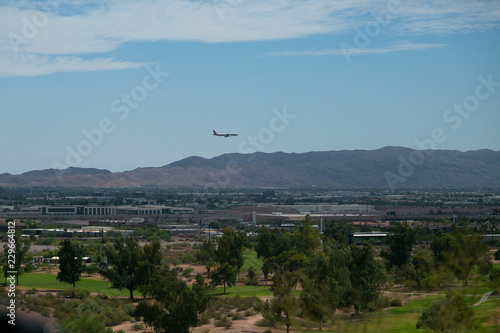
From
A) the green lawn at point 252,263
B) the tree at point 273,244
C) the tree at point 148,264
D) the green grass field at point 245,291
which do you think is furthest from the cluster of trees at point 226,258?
the tree at point 148,264

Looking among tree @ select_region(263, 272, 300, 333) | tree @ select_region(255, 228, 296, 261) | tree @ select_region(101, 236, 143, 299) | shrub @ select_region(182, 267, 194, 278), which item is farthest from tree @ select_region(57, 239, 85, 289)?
tree @ select_region(255, 228, 296, 261)

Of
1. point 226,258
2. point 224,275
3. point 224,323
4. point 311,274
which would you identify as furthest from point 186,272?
point 224,323

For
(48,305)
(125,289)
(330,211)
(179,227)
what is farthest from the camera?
(330,211)

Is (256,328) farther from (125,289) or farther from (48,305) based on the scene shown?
(125,289)

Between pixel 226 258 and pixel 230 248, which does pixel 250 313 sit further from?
pixel 230 248

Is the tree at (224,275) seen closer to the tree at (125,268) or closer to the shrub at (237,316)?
the tree at (125,268)

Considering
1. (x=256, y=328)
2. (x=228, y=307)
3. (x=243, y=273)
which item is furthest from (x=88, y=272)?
(x=256, y=328)
